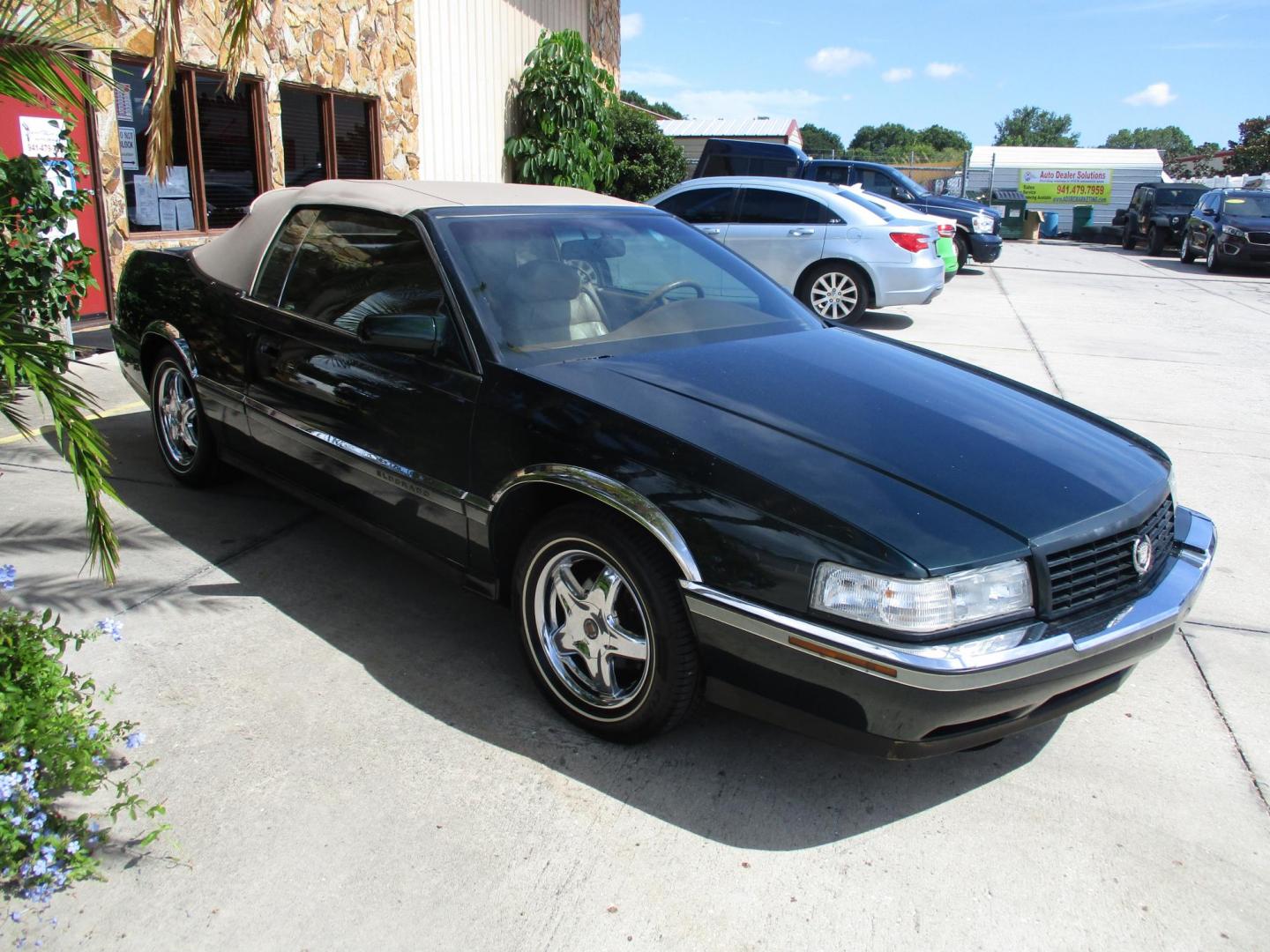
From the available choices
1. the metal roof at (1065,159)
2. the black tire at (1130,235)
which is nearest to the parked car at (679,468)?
the black tire at (1130,235)

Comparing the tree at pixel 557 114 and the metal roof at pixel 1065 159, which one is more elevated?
the metal roof at pixel 1065 159

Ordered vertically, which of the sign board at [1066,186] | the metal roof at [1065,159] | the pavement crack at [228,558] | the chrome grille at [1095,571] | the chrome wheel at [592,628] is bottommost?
the pavement crack at [228,558]

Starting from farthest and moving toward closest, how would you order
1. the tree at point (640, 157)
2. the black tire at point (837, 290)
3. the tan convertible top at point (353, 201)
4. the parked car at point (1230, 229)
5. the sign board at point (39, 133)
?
the parked car at point (1230, 229) < the tree at point (640, 157) < the black tire at point (837, 290) < the sign board at point (39, 133) < the tan convertible top at point (353, 201)

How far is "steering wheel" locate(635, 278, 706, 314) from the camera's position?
12.6 feet

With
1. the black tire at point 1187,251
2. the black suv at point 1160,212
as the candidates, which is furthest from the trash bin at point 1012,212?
the black tire at point 1187,251

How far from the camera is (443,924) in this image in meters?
2.36

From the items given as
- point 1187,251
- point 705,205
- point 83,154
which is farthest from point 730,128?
point 83,154

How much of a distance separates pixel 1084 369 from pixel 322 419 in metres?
7.83

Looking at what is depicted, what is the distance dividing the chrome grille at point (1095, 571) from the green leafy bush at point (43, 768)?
7.67 feet

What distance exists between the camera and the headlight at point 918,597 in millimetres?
2457

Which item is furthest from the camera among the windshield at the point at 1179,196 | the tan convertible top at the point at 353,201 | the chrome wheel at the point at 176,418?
the windshield at the point at 1179,196

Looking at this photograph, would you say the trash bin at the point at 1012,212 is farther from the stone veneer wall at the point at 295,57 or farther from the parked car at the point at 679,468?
the parked car at the point at 679,468

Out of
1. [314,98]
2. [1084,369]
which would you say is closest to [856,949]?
[1084,369]

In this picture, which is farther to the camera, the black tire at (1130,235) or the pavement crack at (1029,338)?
the black tire at (1130,235)
